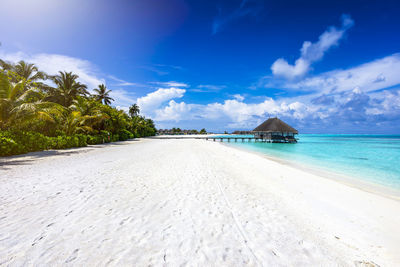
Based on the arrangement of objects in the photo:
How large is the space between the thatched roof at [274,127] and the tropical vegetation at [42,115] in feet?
97.4

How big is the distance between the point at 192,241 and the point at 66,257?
1.76 m

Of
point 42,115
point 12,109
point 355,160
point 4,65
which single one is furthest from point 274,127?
point 4,65

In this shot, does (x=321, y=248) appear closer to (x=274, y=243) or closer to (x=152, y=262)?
(x=274, y=243)

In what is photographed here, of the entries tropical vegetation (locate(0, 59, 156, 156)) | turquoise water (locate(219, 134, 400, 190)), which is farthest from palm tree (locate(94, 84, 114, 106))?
turquoise water (locate(219, 134, 400, 190))

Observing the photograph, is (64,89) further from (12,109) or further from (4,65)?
(12,109)

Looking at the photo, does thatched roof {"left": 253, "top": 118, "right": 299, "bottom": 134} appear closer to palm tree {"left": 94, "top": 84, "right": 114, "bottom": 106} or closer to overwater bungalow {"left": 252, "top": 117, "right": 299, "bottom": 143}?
overwater bungalow {"left": 252, "top": 117, "right": 299, "bottom": 143}

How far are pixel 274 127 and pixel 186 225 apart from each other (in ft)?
122

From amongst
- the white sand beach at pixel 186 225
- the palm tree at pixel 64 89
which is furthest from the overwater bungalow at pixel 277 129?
the palm tree at pixel 64 89

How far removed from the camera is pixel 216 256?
238 centimetres

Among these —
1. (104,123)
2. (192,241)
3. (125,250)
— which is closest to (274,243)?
(192,241)

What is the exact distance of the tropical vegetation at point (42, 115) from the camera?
1050 centimetres

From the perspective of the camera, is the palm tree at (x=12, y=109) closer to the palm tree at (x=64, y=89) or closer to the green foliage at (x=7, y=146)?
the green foliage at (x=7, y=146)

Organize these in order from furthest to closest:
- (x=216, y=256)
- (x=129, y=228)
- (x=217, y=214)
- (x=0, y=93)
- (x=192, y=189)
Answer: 1. (x=0, y=93)
2. (x=192, y=189)
3. (x=217, y=214)
4. (x=129, y=228)
5. (x=216, y=256)

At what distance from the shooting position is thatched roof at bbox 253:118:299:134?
36062mm
